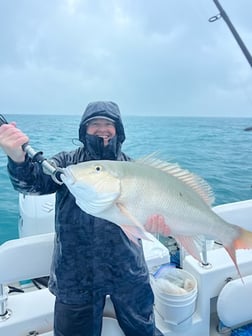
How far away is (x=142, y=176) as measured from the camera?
3.95 ft

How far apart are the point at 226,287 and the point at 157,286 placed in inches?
18.7

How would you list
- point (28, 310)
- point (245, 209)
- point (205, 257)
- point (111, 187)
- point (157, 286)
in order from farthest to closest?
point (245, 209) → point (205, 257) → point (157, 286) → point (28, 310) → point (111, 187)

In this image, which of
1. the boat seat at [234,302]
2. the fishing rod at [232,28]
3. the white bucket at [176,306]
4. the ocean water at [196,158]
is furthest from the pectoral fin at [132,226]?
the ocean water at [196,158]

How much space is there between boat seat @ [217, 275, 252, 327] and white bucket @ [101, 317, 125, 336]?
2.56 ft

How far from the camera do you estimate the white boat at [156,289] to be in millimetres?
1805

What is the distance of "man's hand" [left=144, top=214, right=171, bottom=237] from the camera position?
120 centimetres

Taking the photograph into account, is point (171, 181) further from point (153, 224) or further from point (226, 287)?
point (226, 287)

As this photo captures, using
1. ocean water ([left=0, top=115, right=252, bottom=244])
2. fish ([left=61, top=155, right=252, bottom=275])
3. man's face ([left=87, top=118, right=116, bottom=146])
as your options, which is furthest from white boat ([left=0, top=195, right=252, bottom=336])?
ocean water ([left=0, top=115, right=252, bottom=244])

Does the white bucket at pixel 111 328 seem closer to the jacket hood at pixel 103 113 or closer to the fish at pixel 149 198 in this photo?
the fish at pixel 149 198

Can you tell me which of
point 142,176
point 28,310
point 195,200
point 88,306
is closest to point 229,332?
point 88,306

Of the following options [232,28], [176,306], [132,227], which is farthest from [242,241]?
[232,28]

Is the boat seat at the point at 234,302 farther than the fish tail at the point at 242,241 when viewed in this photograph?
Yes

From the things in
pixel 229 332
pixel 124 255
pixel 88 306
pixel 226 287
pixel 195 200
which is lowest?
pixel 229 332

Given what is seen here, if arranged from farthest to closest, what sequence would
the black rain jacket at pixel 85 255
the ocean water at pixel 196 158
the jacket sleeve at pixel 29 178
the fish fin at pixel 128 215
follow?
the ocean water at pixel 196 158 < the black rain jacket at pixel 85 255 < the jacket sleeve at pixel 29 178 < the fish fin at pixel 128 215
